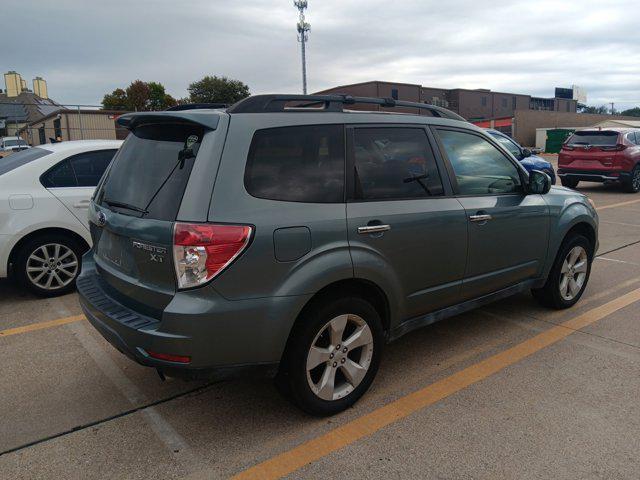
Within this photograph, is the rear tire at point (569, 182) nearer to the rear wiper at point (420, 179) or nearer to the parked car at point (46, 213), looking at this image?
the rear wiper at point (420, 179)

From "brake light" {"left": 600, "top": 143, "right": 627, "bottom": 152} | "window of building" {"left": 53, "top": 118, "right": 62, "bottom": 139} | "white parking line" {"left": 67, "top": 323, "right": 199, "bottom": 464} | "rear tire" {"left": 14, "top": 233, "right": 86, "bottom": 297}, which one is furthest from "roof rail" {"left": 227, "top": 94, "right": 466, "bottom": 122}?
"window of building" {"left": 53, "top": 118, "right": 62, "bottom": 139}

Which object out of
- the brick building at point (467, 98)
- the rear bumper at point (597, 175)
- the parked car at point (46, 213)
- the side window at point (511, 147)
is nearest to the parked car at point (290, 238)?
the parked car at point (46, 213)

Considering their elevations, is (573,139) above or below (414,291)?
above

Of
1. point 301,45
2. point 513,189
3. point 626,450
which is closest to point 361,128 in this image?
point 513,189

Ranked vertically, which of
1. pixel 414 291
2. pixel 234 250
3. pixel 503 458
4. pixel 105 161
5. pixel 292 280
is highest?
pixel 105 161

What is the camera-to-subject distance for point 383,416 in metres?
2.96

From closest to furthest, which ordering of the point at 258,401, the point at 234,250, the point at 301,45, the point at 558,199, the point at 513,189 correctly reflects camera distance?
the point at 234,250 < the point at 258,401 < the point at 513,189 < the point at 558,199 < the point at 301,45

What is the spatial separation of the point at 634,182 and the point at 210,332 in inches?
550

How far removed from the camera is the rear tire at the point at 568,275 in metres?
4.46

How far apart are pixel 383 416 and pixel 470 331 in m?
1.57

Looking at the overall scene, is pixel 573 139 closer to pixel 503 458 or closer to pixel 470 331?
pixel 470 331

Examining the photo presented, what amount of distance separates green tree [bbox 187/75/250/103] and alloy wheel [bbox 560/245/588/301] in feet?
188

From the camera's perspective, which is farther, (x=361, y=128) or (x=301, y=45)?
(x=301, y=45)

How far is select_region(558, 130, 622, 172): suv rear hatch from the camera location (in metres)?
12.9
